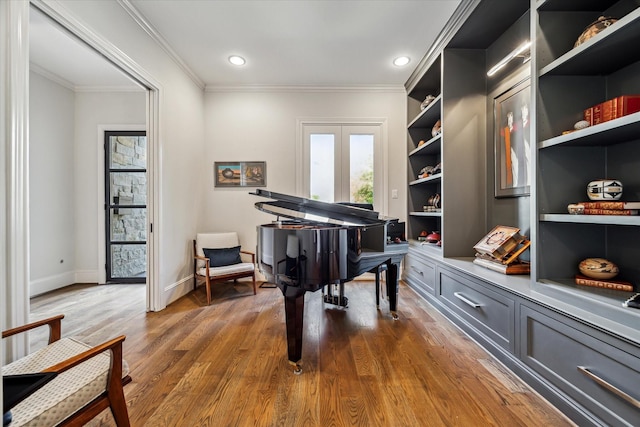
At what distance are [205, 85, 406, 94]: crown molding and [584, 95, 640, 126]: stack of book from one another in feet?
8.56

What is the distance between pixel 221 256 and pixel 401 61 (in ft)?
10.6

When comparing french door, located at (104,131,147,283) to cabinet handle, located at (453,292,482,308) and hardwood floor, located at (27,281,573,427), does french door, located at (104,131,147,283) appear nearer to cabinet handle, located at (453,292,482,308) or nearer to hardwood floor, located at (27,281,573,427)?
hardwood floor, located at (27,281,573,427)

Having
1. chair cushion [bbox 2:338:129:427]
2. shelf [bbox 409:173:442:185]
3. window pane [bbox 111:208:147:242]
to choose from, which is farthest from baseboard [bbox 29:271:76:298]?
shelf [bbox 409:173:442:185]

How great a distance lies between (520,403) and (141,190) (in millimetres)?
4720

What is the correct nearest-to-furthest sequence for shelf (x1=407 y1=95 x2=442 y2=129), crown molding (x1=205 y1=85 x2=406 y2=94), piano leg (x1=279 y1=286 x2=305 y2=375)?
piano leg (x1=279 y1=286 x2=305 y2=375) < shelf (x1=407 y1=95 x2=442 y2=129) < crown molding (x1=205 y1=85 x2=406 y2=94)

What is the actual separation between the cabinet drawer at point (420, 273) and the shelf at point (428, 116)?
176 centimetres

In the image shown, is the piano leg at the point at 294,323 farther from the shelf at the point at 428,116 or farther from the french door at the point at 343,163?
the shelf at the point at 428,116

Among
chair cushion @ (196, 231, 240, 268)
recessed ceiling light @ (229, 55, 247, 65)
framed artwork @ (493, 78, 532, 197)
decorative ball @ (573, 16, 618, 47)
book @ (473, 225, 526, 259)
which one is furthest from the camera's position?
chair cushion @ (196, 231, 240, 268)

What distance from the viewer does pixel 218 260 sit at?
337 centimetres

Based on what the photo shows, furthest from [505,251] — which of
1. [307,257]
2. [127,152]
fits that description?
[127,152]

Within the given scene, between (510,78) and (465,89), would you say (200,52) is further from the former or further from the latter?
(510,78)

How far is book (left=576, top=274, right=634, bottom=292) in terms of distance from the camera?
5.09 ft

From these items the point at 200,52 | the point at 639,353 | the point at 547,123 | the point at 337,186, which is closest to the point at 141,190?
the point at 200,52

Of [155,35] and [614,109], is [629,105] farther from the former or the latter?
[155,35]
